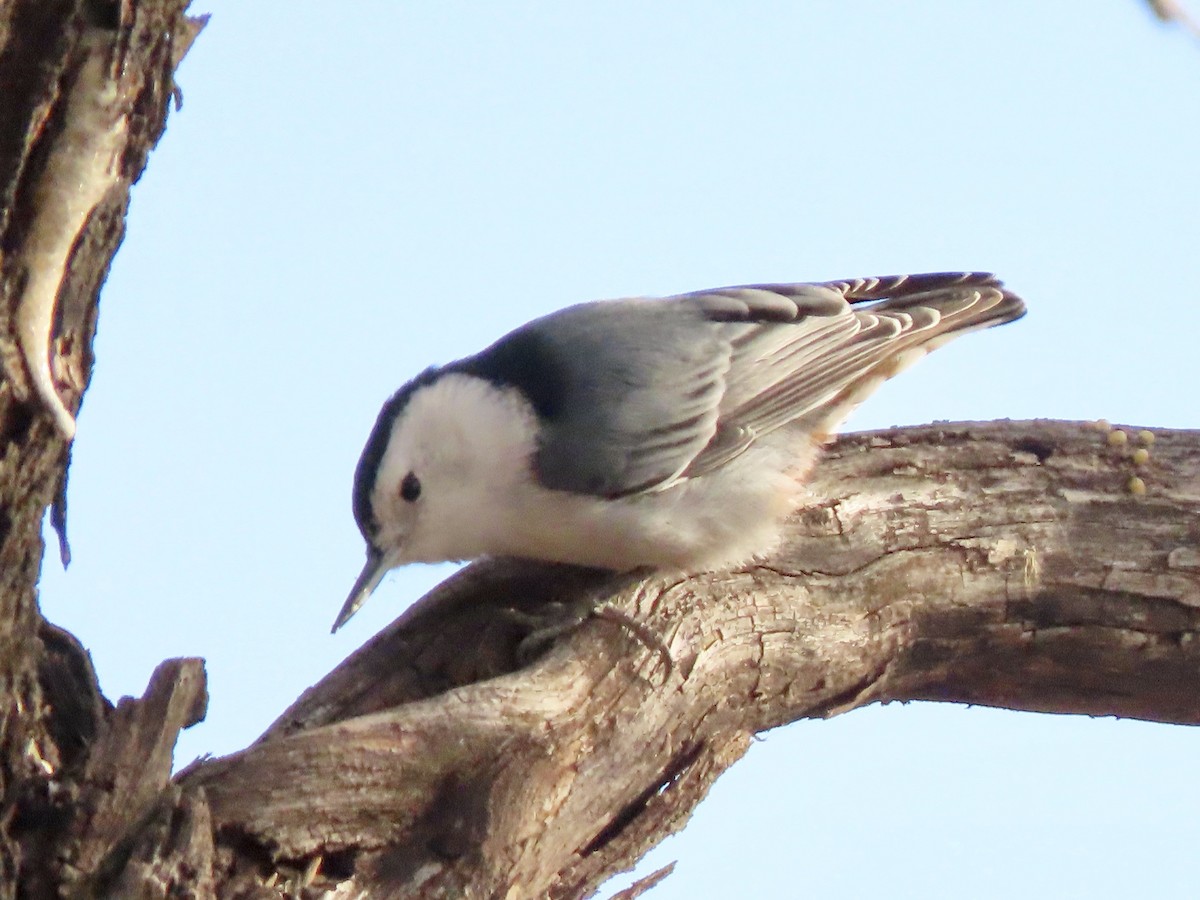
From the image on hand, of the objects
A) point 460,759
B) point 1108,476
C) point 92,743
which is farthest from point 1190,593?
point 92,743

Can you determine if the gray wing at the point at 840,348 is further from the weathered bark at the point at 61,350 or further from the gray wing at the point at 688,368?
the weathered bark at the point at 61,350

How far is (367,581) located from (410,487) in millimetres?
211

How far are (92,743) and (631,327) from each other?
1630 millimetres

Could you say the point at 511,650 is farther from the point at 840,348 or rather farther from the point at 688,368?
the point at 840,348

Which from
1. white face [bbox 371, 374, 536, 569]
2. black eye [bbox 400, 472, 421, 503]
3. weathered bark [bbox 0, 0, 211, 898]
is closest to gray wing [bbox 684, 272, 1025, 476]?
white face [bbox 371, 374, 536, 569]

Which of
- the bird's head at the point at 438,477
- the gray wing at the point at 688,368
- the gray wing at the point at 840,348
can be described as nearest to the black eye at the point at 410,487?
the bird's head at the point at 438,477

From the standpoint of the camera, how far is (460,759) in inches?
84.5

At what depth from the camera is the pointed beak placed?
2.96 m

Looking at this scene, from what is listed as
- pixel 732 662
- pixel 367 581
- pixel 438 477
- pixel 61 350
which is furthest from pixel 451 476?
pixel 61 350

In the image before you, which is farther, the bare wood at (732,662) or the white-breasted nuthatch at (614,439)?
the white-breasted nuthatch at (614,439)

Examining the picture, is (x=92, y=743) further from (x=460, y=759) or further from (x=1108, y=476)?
(x=1108, y=476)

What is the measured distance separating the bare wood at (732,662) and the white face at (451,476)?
0.12 metres

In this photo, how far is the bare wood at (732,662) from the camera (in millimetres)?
2088

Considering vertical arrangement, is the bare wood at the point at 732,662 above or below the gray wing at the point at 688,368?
below
